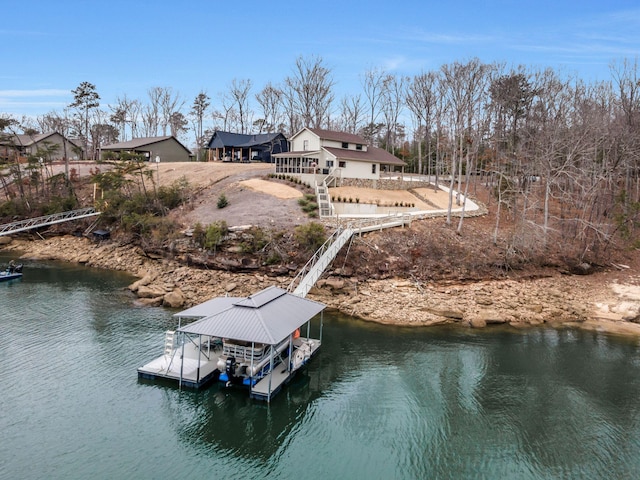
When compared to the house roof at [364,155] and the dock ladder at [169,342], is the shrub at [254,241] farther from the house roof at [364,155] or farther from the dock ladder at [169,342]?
the house roof at [364,155]

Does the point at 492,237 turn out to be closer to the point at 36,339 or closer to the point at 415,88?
the point at 415,88

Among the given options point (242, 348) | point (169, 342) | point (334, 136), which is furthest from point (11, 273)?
point (334, 136)

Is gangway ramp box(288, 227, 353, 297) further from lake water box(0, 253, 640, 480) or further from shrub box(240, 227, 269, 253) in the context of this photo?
shrub box(240, 227, 269, 253)

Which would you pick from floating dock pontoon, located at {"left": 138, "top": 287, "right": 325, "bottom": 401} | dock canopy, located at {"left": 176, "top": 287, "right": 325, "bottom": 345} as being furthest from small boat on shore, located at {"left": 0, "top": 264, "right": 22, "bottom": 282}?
dock canopy, located at {"left": 176, "top": 287, "right": 325, "bottom": 345}

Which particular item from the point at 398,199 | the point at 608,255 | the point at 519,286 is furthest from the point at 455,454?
the point at 398,199

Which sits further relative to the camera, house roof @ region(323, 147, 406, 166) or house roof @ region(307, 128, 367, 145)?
house roof @ region(307, 128, 367, 145)

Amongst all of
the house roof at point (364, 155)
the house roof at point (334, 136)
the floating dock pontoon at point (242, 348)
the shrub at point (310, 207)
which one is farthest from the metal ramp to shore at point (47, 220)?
the floating dock pontoon at point (242, 348)
